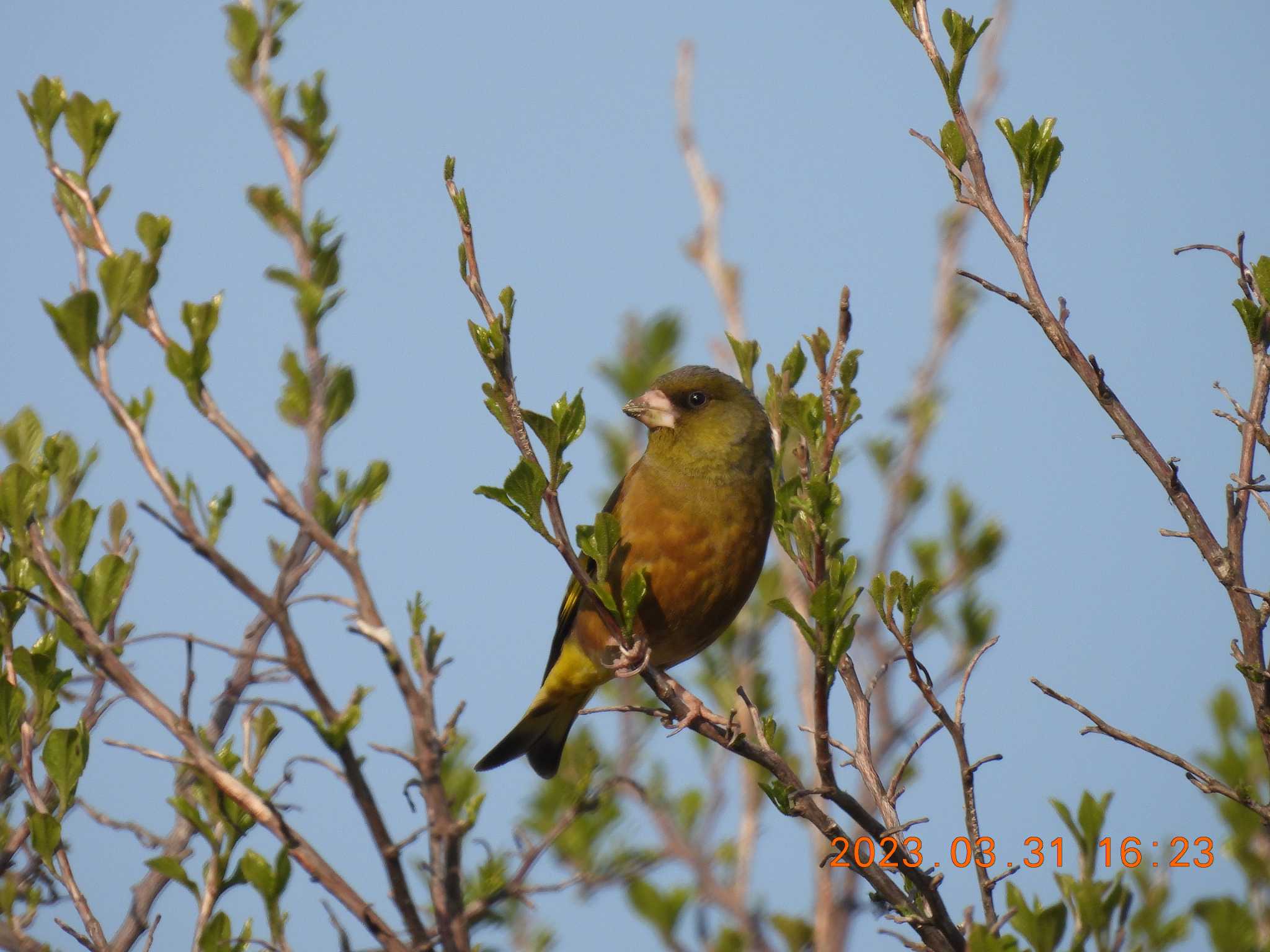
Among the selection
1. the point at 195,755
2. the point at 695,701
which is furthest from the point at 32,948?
the point at 695,701

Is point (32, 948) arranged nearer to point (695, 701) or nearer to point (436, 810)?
point (436, 810)

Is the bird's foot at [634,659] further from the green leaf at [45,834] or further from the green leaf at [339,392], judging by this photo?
the green leaf at [45,834]

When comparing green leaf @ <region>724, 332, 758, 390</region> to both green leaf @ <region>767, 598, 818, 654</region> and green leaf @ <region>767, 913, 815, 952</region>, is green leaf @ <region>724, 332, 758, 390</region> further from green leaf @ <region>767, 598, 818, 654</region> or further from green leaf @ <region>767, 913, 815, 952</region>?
green leaf @ <region>767, 913, 815, 952</region>

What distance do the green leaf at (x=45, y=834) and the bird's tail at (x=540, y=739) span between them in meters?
3.07

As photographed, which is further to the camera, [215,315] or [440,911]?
[215,315]

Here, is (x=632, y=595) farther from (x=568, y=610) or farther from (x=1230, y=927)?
(x=568, y=610)

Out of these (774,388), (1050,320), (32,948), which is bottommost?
(32,948)

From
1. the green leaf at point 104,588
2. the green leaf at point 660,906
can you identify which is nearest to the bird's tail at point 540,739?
the green leaf at point 660,906

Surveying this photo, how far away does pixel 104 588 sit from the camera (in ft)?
10.7

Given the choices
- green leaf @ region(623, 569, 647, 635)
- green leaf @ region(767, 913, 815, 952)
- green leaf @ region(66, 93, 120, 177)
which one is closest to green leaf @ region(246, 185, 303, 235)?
green leaf @ region(66, 93, 120, 177)

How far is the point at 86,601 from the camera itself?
3.22m

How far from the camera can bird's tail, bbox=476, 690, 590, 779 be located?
6035mm

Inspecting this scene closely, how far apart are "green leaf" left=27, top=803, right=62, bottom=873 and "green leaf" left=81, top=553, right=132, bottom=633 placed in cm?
45

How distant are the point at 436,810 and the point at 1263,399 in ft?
6.64
